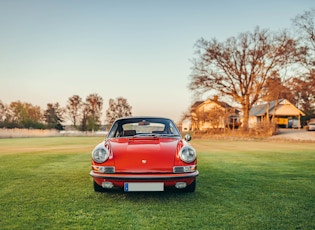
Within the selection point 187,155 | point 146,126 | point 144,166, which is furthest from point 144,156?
point 146,126

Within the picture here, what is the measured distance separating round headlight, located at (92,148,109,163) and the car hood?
14cm

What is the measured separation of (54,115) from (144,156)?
8076 centimetres

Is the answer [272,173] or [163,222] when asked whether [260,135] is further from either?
[163,222]

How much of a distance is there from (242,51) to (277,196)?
36.4m

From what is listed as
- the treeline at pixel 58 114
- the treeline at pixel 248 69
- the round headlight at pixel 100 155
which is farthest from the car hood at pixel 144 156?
the treeline at pixel 58 114

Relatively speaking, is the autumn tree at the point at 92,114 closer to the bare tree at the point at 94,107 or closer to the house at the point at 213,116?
the bare tree at the point at 94,107

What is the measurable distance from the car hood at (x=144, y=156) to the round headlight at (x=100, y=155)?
0.14 meters

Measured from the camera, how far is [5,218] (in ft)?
14.7

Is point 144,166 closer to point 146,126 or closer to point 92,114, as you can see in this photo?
point 146,126

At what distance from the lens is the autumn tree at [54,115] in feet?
258

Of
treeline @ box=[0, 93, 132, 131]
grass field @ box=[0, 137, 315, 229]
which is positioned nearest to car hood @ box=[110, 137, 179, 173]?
grass field @ box=[0, 137, 315, 229]

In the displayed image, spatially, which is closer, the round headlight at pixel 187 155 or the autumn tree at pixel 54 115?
the round headlight at pixel 187 155

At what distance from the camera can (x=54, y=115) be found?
268ft

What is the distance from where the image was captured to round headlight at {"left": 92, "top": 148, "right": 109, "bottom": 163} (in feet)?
18.3
